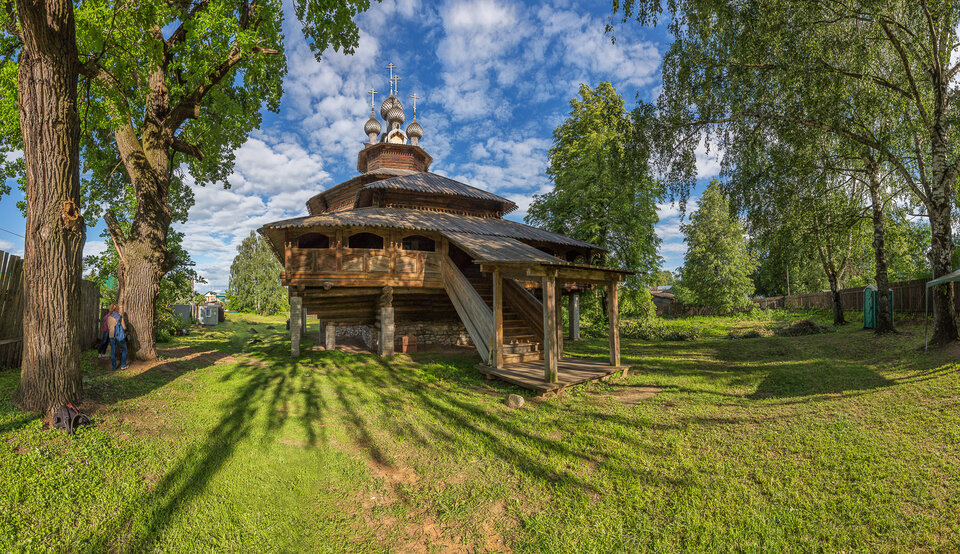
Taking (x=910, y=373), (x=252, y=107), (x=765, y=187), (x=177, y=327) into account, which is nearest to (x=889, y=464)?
(x=910, y=373)

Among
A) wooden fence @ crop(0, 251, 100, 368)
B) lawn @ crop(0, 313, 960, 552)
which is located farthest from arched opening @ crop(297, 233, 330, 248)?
wooden fence @ crop(0, 251, 100, 368)

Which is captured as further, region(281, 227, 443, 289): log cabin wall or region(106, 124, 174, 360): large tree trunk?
region(281, 227, 443, 289): log cabin wall

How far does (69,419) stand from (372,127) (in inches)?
1224

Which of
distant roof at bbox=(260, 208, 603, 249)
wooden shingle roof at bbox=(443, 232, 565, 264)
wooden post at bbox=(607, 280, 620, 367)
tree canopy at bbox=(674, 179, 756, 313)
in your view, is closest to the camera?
wooden shingle roof at bbox=(443, 232, 565, 264)

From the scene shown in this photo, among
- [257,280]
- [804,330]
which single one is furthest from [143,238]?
[257,280]

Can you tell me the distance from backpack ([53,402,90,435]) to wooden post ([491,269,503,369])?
7.63 m

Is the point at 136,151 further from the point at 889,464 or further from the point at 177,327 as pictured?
the point at 889,464

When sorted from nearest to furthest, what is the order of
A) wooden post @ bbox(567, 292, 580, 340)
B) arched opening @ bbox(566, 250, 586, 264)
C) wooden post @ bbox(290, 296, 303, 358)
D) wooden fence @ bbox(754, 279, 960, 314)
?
1. wooden post @ bbox(290, 296, 303, 358)
2. wooden fence @ bbox(754, 279, 960, 314)
3. arched opening @ bbox(566, 250, 586, 264)
4. wooden post @ bbox(567, 292, 580, 340)

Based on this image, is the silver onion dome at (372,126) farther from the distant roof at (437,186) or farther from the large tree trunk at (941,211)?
the large tree trunk at (941,211)

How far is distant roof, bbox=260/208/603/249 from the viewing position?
40.2 feet

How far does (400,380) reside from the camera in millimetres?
10922

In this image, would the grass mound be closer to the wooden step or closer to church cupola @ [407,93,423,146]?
the wooden step

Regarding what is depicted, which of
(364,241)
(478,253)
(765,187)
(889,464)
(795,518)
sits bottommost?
(795,518)

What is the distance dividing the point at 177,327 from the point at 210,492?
787 inches
